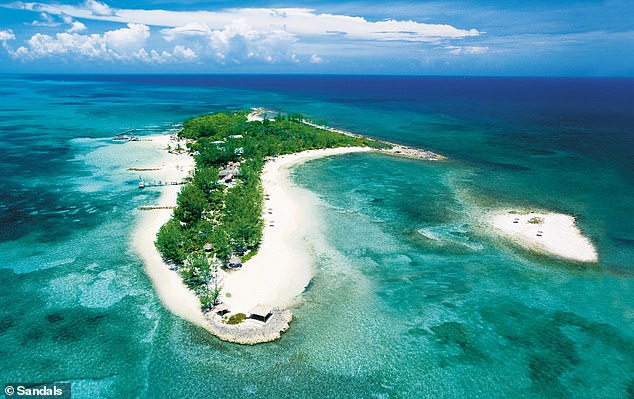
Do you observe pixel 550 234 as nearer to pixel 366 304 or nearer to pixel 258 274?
pixel 366 304

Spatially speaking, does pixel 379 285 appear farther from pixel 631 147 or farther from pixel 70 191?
pixel 631 147

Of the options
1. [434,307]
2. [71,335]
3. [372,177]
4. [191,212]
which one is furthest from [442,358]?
[372,177]

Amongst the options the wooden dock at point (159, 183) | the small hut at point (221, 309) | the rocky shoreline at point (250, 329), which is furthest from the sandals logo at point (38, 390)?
the wooden dock at point (159, 183)

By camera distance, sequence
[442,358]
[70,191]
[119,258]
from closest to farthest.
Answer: [442,358] < [119,258] < [70,191]

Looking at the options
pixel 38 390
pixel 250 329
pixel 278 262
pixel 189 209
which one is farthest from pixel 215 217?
pixel 38 390

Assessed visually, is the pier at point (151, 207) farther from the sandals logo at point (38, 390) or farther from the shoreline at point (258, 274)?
the sandals logo at point (38, 390)

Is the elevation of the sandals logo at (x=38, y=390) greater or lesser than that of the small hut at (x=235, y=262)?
lesser

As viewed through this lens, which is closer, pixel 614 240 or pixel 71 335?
pixel 71 335
